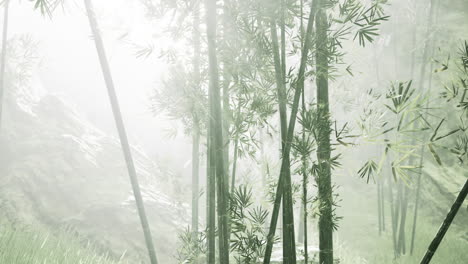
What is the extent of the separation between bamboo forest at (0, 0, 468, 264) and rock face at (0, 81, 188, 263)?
38 millimetres

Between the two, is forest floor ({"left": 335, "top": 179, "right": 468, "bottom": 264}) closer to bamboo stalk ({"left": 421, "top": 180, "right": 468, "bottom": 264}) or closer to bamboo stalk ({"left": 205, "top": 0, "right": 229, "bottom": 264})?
bamboo stalk ({"left": 421, "top": 180, "right": 468, "bottom": 264})

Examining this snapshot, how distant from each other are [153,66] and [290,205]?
63.9 ft

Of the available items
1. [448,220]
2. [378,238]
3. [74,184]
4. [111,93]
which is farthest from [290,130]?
[74,184]

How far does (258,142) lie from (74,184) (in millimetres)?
5831

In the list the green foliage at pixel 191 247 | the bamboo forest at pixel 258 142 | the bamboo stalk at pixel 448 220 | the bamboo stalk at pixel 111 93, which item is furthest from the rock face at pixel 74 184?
the bamboo stalk at pixel 448 220

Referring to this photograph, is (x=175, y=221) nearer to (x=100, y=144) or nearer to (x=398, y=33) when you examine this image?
(x=100, y=144)

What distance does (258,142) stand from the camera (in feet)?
10.6

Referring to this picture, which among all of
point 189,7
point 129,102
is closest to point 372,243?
point 189,7

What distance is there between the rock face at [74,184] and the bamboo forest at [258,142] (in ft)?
0.13

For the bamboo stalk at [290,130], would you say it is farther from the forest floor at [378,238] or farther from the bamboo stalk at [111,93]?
the forest floor at [378,238]

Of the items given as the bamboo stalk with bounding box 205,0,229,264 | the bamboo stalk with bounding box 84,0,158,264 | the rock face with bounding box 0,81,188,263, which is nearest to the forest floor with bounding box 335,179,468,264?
the bamboo stalk with bounding box 84,0,158,264

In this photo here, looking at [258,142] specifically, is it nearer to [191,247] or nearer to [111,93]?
[191,247]

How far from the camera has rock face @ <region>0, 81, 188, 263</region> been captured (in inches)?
244

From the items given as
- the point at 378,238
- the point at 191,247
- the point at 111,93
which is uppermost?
the point at 111,93
